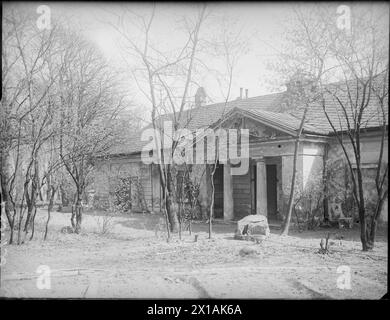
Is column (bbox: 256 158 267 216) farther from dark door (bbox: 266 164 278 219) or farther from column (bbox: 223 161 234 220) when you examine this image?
dark door (bbox: 266 164 278 219)

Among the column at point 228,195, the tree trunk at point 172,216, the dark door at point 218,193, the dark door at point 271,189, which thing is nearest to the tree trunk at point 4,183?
the tree trunk at point 172,216

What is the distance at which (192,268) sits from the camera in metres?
7.25

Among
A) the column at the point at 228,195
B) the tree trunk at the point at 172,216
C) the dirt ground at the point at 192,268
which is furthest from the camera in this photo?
the column at the point at 228,195

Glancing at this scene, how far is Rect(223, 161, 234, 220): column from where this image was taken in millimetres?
15125

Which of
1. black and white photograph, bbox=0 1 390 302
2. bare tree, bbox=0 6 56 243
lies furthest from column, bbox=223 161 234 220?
bare tree, bbox=0 6 56 243

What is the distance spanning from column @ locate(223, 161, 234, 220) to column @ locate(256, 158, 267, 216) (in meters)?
1.63

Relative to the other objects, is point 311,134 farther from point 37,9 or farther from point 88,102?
point 37,9

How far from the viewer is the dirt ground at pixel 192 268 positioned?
600 cm

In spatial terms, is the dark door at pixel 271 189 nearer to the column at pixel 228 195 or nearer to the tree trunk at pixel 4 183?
the column at pixel 228 195

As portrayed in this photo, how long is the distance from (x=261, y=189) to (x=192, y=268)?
7170 mm

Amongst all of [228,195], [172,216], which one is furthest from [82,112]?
[228,195]

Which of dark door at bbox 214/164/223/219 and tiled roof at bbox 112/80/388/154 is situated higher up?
tiled roof at bbox 112/80/388/154

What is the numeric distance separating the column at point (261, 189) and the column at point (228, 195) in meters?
1.63
